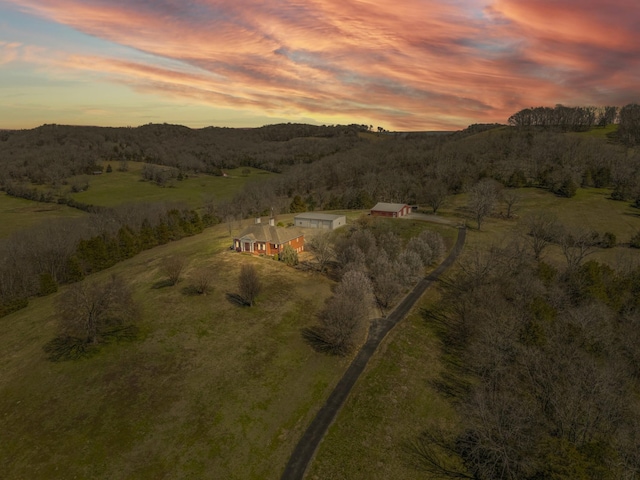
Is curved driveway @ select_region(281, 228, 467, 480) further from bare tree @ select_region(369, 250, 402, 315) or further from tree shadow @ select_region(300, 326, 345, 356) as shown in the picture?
tree shadow @ select_region(300, 326, 345, 356)

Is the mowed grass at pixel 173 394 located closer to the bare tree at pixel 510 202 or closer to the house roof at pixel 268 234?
the house roof at pixel 268 234

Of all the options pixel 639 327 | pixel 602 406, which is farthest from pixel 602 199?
pixel 602 406

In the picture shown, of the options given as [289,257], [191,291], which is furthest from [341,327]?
[191,291]

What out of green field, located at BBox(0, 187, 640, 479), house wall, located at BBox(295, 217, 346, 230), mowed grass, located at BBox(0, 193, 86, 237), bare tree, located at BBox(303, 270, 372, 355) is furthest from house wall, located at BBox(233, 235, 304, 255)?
mowed grass, located at BBox(0, 193, 86, 237)

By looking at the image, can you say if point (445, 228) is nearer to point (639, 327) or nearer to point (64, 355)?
point (639, 327)

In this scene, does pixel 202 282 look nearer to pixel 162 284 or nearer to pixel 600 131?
pixel 162 284
